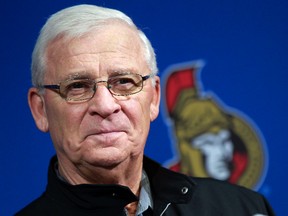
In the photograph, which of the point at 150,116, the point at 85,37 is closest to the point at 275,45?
the point at 150,116

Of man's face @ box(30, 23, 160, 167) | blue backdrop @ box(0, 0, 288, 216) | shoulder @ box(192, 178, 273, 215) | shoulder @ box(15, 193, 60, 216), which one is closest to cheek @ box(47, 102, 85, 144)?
man's face @ box(30, 23, 160, 167)

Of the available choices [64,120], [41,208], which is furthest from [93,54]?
[41,208]

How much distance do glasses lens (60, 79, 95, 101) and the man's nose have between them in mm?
16

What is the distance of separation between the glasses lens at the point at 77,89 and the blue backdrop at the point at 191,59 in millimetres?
592

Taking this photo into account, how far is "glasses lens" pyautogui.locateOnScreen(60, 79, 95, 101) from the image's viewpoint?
1323mm

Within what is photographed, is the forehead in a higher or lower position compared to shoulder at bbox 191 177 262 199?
higher

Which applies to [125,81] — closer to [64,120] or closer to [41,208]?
[64,120]

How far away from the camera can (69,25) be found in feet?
4.40

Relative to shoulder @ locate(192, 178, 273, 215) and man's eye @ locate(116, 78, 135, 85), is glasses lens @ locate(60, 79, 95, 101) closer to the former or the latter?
man's eye @ locate(116, 78, 135, 85)

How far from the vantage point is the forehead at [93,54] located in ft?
4.34

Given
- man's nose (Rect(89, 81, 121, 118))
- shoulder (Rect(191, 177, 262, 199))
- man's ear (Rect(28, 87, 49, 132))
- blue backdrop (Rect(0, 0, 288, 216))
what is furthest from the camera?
blue backdrop (Rect(0, 0, 288, 216))

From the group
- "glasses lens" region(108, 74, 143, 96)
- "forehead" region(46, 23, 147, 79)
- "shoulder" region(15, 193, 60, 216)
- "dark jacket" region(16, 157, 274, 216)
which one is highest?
"forehead" region(46, 23, 147, 79)

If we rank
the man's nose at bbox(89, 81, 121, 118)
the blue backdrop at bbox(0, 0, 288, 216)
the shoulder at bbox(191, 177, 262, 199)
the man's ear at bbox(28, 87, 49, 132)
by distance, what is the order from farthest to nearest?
the blue backdrop at bbox(0, 0, 288, 216) < the shoulder at bbox(191, 177, 262, 199) < the man's ear at bbox(28, 87, 49, 132) < the man's nose at bbox(89, 81, 121, 118)

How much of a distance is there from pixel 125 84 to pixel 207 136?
69cm
